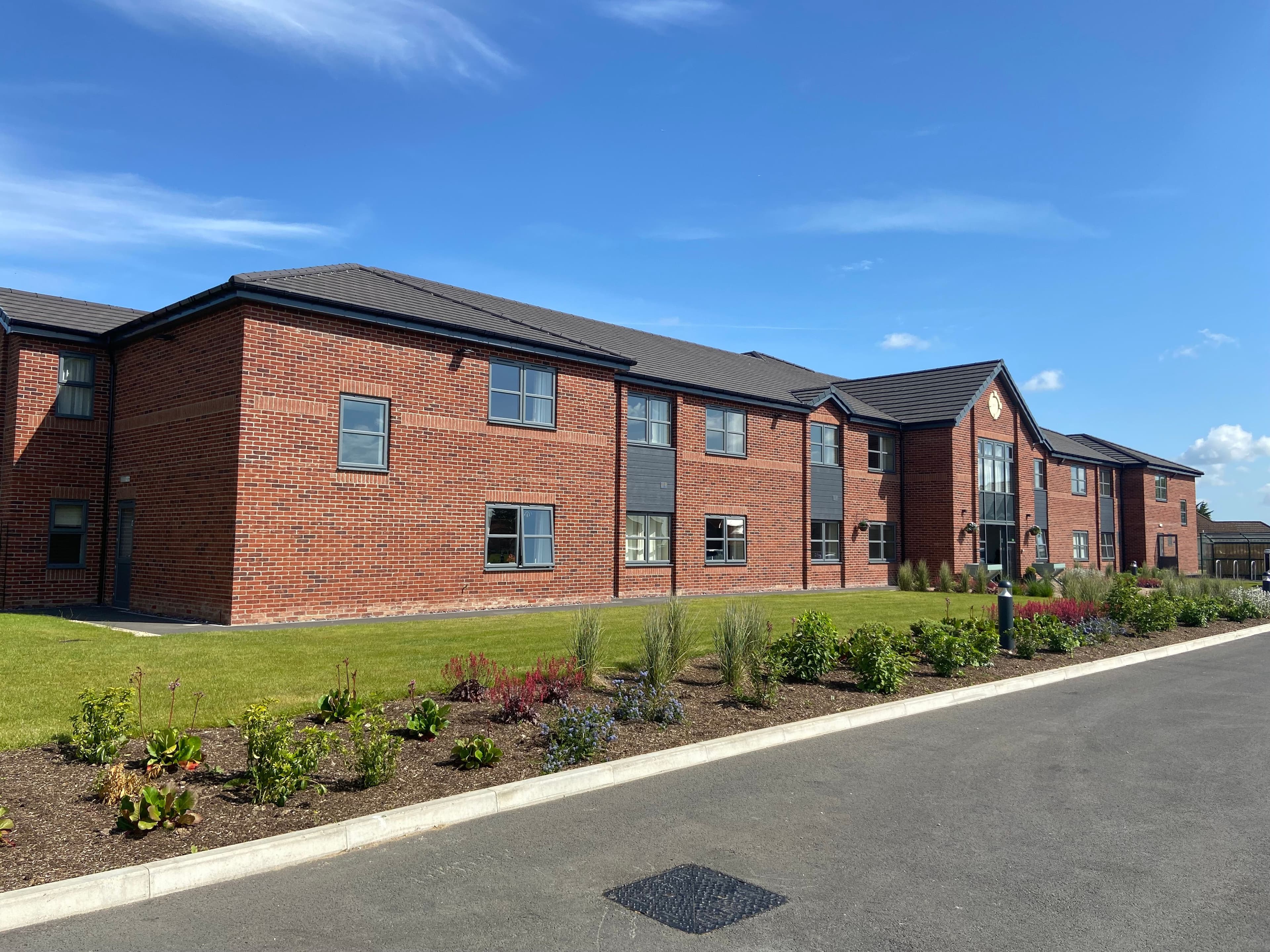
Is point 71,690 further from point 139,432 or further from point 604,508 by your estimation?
point 604,508

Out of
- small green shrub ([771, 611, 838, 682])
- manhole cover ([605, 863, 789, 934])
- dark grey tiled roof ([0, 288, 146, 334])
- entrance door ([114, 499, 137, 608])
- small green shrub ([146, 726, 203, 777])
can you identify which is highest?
dark grey tiled roof ([0, 288, 146, 334])

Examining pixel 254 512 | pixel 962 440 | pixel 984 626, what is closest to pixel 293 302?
pixel 254 512

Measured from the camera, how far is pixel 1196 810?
6492 millimetres

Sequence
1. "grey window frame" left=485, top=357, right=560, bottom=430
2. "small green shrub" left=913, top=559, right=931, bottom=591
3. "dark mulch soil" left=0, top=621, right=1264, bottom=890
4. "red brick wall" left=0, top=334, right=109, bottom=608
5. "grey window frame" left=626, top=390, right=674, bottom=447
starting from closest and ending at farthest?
"dark mulch soil" left=0, top=621, right=1264, bottom=890 < "red brick wall" left=0, top=334, right=109, bottom=608 < "grey window frame" left=485, top=357, right=560, bottom=430 < "grey window frame" left=626, top=390, right=674, bottom=447 < "small green shrub" left=913, top=559, right=931, bottom=591

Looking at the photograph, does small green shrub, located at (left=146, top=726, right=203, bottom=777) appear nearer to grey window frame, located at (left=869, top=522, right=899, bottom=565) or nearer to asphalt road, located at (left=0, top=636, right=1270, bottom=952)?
asphalt road, located at (left=0, top=636, right=1270, bottom=952)

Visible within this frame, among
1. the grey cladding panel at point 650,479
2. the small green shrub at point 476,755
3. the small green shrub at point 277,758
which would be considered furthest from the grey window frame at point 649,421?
the small green shrub at point 277,758

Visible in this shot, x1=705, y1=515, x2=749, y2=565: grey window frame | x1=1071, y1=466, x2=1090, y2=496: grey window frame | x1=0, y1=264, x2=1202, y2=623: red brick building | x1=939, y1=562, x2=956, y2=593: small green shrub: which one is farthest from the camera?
x1=1071, y1=466, x2=1090, y2=496: grey window frame

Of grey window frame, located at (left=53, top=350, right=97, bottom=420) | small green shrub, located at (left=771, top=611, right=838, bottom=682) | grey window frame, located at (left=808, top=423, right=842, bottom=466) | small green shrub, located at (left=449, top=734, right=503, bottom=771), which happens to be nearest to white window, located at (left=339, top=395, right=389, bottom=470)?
grey window frame, located at (left=53, top=350, right=97, bottom=420)

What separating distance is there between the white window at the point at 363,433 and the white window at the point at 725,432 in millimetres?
10848

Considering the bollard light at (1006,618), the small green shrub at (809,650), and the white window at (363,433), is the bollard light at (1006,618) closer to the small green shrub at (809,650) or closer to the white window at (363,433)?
the small green shrub at (809,650)

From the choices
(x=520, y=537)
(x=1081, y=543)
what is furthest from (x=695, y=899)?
(x=1081, y=543)

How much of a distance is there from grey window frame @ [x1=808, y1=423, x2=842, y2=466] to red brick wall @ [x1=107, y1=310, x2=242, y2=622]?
18.5 m

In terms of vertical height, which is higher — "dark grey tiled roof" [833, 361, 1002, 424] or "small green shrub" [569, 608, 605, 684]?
"dark grey tiled roof" [833, 361, 1002, 424]

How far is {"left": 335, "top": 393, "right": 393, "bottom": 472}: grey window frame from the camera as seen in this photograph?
17234 mm
